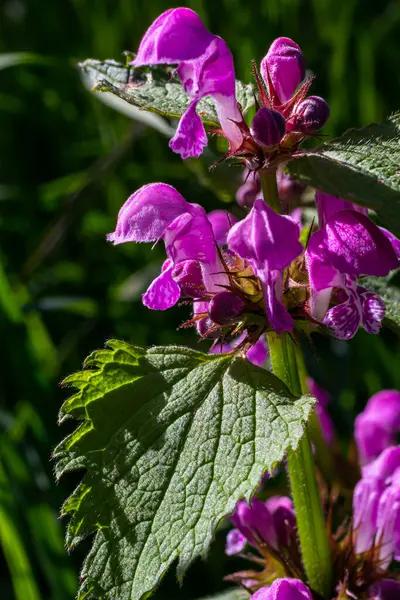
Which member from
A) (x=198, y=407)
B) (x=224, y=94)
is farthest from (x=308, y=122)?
(x=198, y=407)

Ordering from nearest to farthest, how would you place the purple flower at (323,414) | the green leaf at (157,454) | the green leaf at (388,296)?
the green leaf at (157,454)
the green leaf at (388,296)
the purple flower at (323,414)

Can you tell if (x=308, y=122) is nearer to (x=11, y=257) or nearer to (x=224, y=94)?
(x=224, y=94)

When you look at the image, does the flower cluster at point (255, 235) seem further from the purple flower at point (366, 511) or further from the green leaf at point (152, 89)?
the purple flower at point (366, 511)

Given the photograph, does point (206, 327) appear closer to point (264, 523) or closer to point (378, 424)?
point (264, 523)

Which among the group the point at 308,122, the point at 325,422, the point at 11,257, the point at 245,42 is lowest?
the point at 325,422

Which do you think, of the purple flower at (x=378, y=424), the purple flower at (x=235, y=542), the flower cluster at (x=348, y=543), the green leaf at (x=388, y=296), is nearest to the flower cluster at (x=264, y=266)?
the green leaf at (x=388, y=296)

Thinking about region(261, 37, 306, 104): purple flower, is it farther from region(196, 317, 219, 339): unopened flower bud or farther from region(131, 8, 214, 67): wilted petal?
region(196, 317, 219, 339): unopened flower bud

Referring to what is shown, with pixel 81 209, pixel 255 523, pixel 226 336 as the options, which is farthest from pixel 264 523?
pixel 81 209
